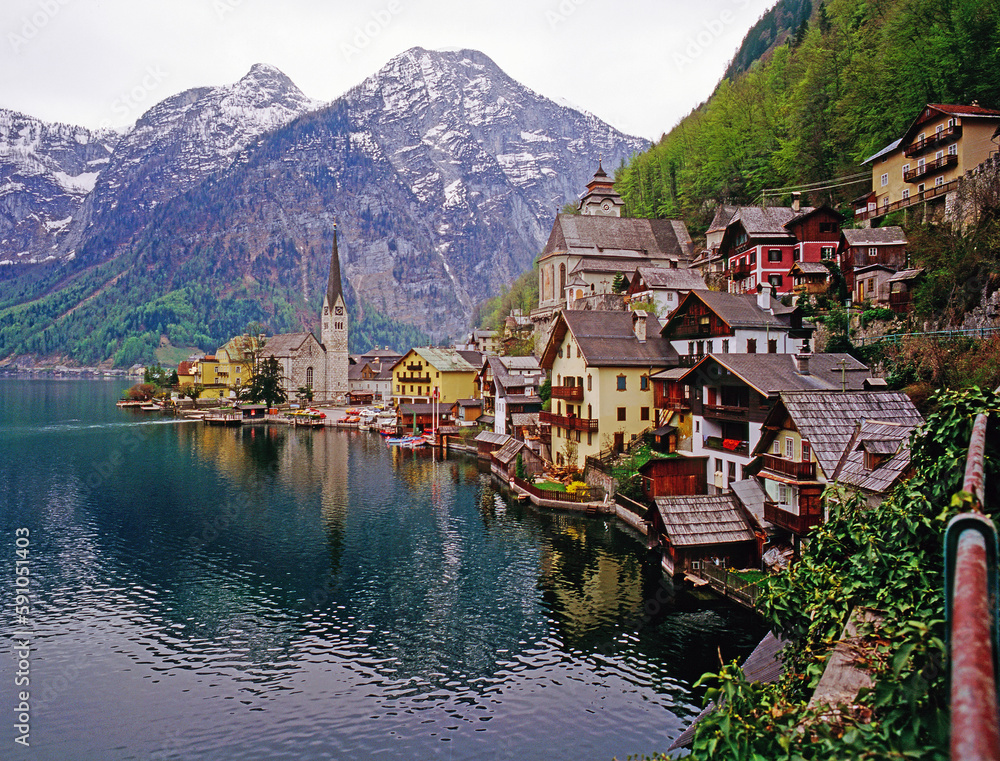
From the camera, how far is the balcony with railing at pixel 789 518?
25.8 meters

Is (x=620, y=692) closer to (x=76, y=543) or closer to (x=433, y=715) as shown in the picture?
(x=433, y=715)

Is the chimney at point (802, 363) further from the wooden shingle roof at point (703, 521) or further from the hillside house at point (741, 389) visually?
the wooden shingle roof at point (703, 521)

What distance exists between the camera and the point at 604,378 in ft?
155

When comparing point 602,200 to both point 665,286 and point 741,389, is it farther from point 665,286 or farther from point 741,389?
point 741,389

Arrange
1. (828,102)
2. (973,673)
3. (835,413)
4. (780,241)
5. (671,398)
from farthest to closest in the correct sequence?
(828,102), (780,241), (671,398), (835,413), (973,673)

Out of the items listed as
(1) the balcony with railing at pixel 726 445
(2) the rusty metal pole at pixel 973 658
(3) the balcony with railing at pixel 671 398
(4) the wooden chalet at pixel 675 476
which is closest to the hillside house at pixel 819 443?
(1) the balcony with railing at pixel 726 445

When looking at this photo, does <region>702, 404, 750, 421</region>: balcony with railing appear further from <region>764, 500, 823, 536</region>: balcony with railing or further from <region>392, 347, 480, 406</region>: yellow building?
<region>392, 347, 480, 406</region>: yellow building

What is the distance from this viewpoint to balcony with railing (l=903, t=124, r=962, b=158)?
4309 centimetres

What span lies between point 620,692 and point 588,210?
299ft

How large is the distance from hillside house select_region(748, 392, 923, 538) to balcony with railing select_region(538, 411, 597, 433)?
17777 millimetres

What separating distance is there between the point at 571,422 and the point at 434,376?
5094 cm

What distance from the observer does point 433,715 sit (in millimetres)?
20234

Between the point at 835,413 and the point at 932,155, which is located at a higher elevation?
the point at 932,155

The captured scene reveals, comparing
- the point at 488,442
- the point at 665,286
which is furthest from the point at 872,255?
the point at 488,442
